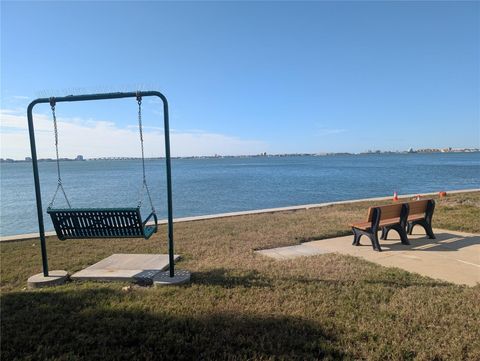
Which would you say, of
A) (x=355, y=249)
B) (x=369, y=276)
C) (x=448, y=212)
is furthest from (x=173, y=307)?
(x=448, y=212)

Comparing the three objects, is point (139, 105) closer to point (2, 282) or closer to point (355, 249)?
point (2, 282)

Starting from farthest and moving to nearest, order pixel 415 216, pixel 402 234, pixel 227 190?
pixel 227 190, pixel 415 216, pixel 402 234

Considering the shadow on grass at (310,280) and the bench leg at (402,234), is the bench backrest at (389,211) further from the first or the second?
the shadow on grass at (310,280)

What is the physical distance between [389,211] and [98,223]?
526cm

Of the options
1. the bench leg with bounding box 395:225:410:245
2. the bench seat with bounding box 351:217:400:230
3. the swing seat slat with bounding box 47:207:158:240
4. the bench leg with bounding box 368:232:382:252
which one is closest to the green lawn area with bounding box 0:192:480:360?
the swing seat slat with bounding box 47:207:158:240

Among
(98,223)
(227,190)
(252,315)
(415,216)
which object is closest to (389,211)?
(415,216)

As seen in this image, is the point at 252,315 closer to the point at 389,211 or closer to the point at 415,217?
the point at 389,211

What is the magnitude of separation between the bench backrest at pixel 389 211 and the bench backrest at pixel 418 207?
437mm

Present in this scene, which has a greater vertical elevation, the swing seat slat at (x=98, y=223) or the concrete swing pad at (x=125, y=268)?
the swing seat slat at (x=98, y=223)

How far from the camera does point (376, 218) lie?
6746 mm

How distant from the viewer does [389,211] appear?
22.8ft

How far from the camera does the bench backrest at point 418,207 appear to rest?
24.5 feet

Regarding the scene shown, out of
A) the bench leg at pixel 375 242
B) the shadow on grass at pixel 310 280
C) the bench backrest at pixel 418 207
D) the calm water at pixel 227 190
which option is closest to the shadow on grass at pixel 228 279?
the shadow on grass at pixel 310 280

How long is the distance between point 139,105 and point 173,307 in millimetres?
2819
